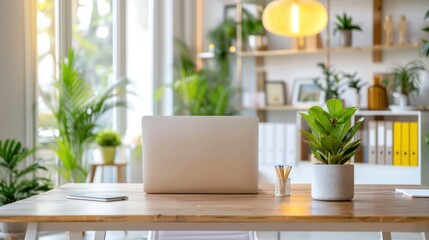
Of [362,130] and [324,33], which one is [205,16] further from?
[362,130]

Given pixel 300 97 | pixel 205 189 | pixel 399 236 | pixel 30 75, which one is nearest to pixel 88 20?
pixel 30 75

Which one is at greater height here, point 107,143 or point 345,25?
point 345,25

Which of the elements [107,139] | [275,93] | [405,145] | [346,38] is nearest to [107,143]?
[107,139]

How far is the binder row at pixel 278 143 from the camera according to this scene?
6566mm

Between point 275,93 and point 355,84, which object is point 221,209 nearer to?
point 355,84

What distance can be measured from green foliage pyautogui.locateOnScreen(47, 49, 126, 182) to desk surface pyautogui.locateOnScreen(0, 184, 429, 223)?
98.4 inches

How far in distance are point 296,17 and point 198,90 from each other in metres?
2.21

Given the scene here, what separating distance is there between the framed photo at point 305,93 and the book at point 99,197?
4077mm

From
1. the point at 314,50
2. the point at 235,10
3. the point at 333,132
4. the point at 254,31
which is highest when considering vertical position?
the point at 235,10

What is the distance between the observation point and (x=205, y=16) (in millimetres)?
7434

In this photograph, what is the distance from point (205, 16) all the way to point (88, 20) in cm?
152

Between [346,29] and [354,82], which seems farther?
[346,29]

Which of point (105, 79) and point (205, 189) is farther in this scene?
point (105, 79)

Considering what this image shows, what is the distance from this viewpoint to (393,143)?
19.9 feet
